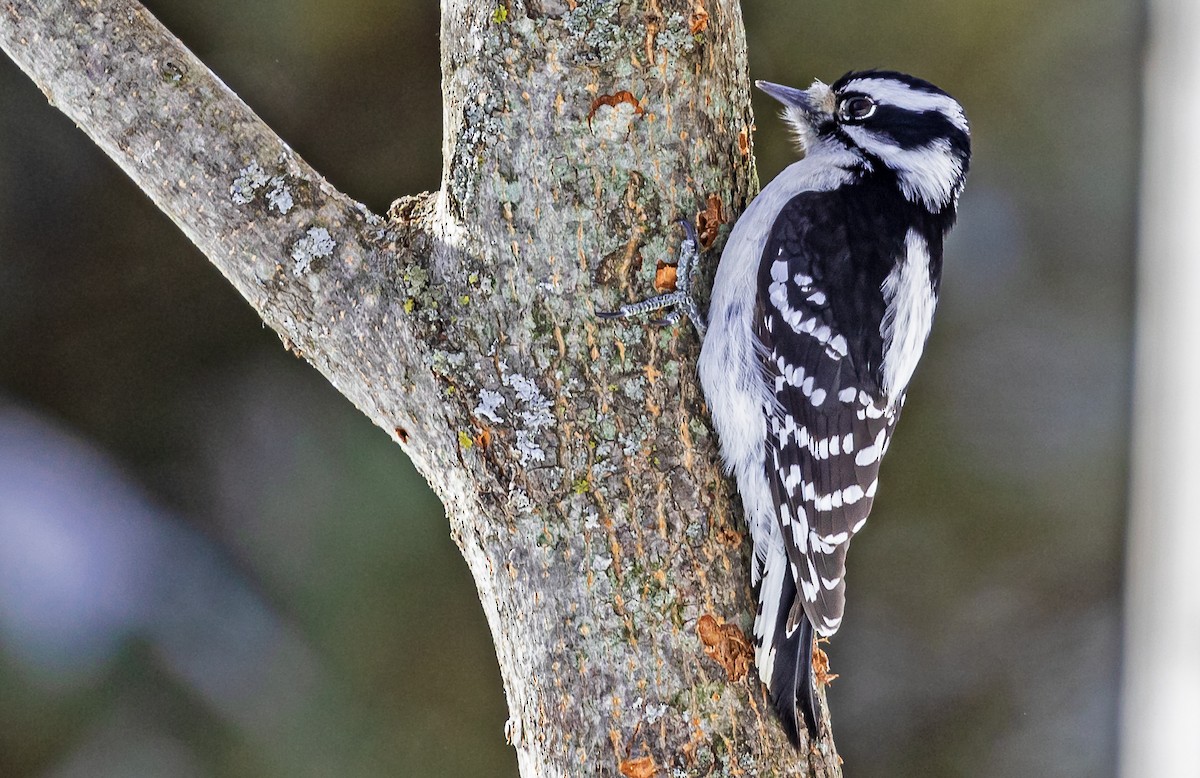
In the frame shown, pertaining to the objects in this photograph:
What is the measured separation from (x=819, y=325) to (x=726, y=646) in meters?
0.49

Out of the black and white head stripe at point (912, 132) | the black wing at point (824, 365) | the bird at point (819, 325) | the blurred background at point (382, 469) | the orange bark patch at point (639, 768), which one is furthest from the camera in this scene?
the blurred background at point (382, 469)

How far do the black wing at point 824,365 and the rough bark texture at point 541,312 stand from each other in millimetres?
175

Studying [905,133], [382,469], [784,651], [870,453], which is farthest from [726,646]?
[382,469]

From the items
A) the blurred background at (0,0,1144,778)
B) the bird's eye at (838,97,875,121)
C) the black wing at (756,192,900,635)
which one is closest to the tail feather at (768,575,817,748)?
the black wing at (756,192,900,635)

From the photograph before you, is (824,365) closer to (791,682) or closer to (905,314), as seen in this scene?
(905,314)

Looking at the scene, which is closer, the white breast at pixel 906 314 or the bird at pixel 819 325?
the bird at pixel 819 325

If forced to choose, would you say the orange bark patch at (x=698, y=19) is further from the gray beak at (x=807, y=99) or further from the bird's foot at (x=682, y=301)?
the gray beak at (x=807, y=99)

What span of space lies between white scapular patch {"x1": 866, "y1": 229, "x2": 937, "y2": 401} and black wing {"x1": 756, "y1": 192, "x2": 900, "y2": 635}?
2 cm

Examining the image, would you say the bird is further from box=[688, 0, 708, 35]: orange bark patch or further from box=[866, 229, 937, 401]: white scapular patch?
box=[688, 0, 708, 35]: orange bark patch

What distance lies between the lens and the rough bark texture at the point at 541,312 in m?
1.15

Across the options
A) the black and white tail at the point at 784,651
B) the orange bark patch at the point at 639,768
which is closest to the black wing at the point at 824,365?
the black and white tail at the point at 784,651

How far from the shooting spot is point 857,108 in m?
1.54

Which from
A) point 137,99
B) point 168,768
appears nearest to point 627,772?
point 137,99

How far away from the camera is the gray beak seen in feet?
5.19
